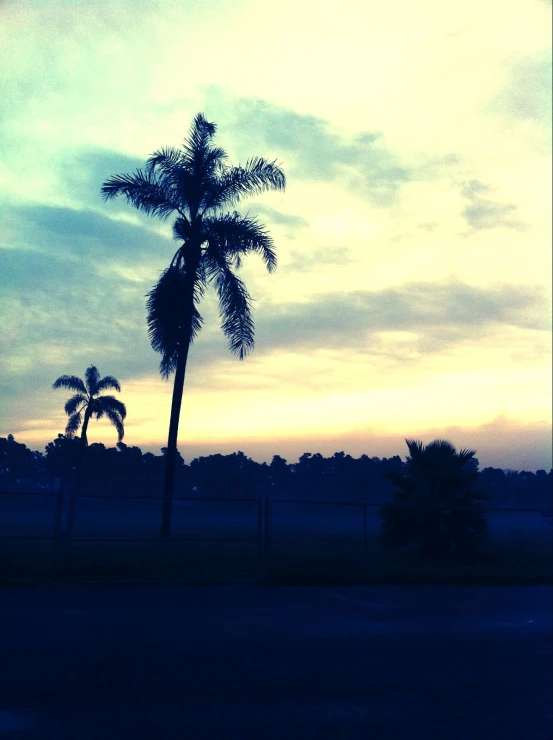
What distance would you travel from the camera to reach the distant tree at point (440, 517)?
70.1 feet

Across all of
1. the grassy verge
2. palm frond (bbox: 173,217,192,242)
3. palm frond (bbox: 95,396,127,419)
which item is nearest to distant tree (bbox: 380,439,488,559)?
the grassy verge

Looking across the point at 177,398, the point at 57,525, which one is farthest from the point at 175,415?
the point at 57,525

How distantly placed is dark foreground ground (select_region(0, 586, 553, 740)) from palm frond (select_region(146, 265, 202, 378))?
44.5 feet

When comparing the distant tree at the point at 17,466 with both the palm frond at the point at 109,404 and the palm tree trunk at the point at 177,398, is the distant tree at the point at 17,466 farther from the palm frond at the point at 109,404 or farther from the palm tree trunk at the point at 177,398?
the palm tree trunk at the point at 177,398

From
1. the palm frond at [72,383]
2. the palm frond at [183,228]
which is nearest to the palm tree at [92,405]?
the palm frond at [72,383]

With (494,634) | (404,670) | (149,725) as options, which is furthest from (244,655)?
(494,634)

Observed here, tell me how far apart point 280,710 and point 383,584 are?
10.6 meters

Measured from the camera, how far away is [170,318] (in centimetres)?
2642

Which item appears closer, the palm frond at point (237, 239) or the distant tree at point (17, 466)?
the palm frond at point (237, 239)

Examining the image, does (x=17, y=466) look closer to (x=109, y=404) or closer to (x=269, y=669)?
(x=109, y=404)

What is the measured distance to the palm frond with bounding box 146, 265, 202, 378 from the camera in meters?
26.4

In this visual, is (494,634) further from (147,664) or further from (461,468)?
(461,468)

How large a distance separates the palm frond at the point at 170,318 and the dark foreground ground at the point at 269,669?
44.5ft

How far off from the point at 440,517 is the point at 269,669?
14.1m
